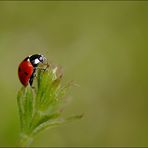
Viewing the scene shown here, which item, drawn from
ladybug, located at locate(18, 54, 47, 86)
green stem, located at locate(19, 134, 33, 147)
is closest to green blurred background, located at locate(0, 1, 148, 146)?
ladybug, located at locate(18, 54, 47, 86)

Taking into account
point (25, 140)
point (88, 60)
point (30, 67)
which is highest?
point (88, 60)

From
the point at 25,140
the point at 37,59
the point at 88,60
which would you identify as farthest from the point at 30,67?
the point at 88,60

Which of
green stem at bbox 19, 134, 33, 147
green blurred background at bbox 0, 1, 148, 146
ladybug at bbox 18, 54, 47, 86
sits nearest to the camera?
green stem at bbox 19, 134, 33, 147

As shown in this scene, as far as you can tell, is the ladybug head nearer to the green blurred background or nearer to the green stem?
the green stem

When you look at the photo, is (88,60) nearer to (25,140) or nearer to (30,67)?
(30,67)

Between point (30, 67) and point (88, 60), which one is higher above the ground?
point (88, 60)

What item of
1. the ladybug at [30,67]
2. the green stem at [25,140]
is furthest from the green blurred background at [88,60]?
the green stem at [25,140]

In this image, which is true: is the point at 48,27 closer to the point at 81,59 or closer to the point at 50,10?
the point at 50,10

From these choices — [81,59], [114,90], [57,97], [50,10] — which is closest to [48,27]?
[50,10]

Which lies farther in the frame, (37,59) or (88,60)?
(88,60)
